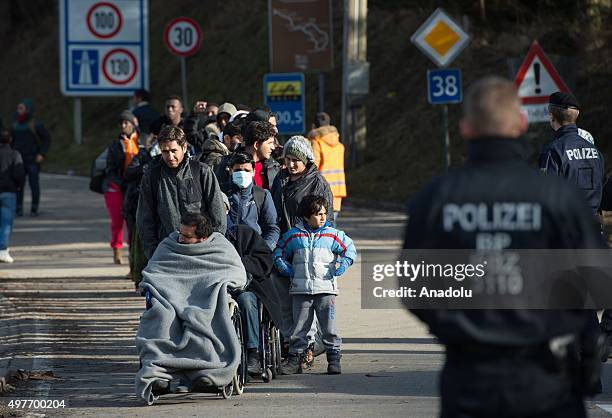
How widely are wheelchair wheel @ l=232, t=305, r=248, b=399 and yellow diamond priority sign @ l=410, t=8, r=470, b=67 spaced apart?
1062cm

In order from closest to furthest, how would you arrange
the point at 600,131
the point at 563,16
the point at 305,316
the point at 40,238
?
1. the point at 305,316
2. the point at 40,238
3. the point at 600,131
4. the point at 563,16

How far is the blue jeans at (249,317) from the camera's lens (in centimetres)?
1042

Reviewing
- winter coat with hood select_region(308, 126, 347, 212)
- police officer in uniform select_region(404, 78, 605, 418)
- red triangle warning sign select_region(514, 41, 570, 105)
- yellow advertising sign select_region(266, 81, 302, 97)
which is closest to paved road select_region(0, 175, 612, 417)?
winter coat with hood select_region(308, 126, 347, 212)

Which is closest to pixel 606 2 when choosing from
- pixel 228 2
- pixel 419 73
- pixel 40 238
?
pixel 419 73

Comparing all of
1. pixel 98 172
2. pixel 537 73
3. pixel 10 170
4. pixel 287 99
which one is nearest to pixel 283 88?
pixel 287 99

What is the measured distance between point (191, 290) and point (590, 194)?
2.66m

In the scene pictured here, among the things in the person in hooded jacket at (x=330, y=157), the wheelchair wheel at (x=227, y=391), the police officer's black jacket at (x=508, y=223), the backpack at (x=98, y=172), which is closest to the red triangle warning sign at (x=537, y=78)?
the person in hooded jacket at (x=330, y=157)

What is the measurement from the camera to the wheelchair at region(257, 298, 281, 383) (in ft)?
34.8

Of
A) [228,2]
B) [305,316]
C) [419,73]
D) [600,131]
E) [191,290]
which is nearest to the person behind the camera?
[191,290]

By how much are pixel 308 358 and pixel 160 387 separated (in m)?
1.69

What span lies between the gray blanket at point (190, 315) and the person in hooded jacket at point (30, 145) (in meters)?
16.0

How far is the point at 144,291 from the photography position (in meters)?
10.1

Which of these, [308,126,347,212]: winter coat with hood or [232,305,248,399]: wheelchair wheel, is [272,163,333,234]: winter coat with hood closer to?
[232,305,248,399]: wheelchair wheel

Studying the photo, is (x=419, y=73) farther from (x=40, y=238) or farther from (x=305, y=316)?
(x=305, y=316)
